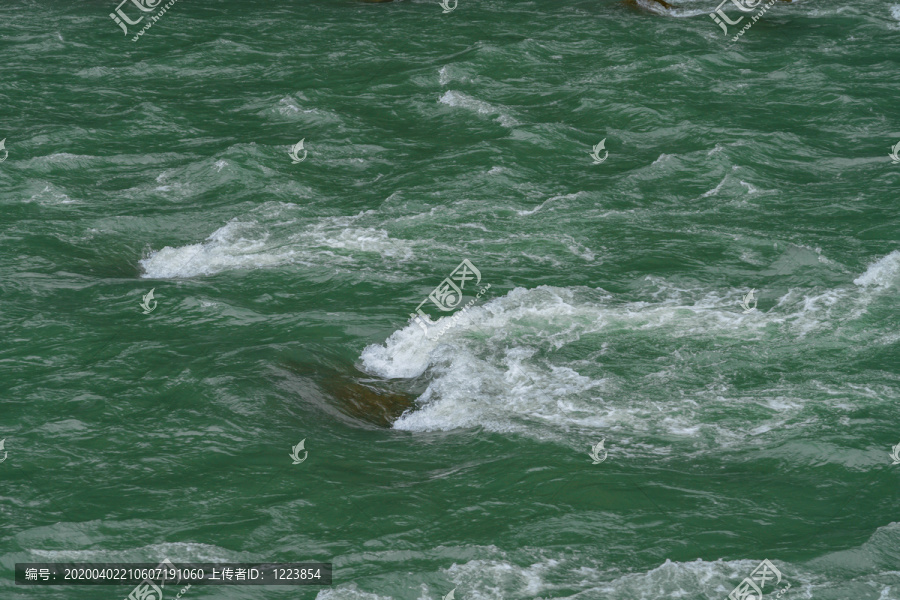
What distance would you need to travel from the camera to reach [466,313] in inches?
576

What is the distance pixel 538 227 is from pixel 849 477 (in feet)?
23.3

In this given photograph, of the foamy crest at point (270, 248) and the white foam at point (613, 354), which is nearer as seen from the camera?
the white foam at point (613, 354)

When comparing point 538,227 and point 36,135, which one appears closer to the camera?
point 538,227

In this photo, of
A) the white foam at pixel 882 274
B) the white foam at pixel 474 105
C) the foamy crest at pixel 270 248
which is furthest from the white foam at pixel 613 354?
the white foam at pixel 474 105

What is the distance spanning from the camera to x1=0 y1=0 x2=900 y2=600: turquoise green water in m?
10.3

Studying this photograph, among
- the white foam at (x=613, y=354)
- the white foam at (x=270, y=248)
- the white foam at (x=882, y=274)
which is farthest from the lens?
the white foam at (x=270, y=248)

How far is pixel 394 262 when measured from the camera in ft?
52.7

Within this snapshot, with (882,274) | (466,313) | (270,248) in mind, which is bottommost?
(270,248)

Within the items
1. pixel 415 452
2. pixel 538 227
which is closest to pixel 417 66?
pixel 538 227

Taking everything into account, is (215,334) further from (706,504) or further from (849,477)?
(849,477)

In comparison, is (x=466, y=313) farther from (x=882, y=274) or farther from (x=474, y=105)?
(x=474, y=105)

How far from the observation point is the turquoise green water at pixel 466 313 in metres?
10.3

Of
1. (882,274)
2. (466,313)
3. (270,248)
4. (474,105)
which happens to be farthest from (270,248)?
(882,274)

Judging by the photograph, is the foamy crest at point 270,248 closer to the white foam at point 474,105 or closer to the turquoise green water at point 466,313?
the turquoise green water at point 466,313
